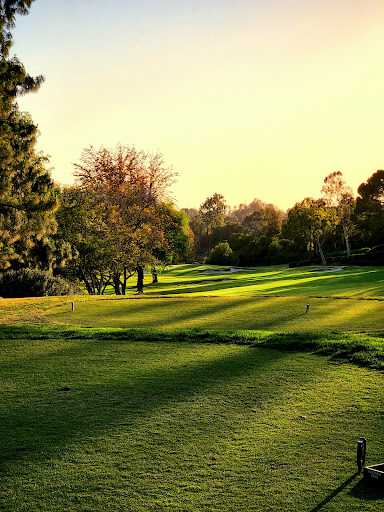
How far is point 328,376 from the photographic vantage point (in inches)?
265

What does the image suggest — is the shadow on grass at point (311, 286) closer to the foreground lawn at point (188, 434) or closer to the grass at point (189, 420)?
the grass at point (189, 420)

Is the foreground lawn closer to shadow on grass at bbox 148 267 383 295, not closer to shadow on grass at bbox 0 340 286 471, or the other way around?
shadow on grass at bbox 0 340 286 471

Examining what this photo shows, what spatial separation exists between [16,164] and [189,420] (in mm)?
19497

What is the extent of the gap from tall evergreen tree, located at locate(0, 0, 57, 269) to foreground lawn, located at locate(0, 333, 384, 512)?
1567cm

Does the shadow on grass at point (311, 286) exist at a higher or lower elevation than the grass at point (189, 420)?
lower

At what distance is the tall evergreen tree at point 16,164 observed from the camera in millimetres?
19141

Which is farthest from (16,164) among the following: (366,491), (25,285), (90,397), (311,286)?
(366,491)

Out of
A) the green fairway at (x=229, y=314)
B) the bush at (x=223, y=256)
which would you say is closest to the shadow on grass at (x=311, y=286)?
the green fairway at (x=229, y=314)

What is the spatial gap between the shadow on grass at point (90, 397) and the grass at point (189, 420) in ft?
0.07

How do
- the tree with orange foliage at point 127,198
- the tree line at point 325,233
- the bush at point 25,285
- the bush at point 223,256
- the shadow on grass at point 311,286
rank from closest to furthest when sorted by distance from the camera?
the shadow on grass at point 311,286, the bush at point 25,285, the tree with orange foliage at point 127,198, the tree line at point 325,233, the bush at point 223,256

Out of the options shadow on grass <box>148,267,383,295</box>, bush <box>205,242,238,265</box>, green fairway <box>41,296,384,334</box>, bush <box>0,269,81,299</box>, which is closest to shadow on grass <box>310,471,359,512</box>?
green fairway <box>41,296,384,334</box>

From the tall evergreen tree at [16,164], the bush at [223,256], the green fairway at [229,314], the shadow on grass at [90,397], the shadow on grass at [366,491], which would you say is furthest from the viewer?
the bush at [223,256]

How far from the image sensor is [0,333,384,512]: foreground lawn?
3.53 metres

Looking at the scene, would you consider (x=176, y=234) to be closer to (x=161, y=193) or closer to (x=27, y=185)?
(x=161, y=193)
